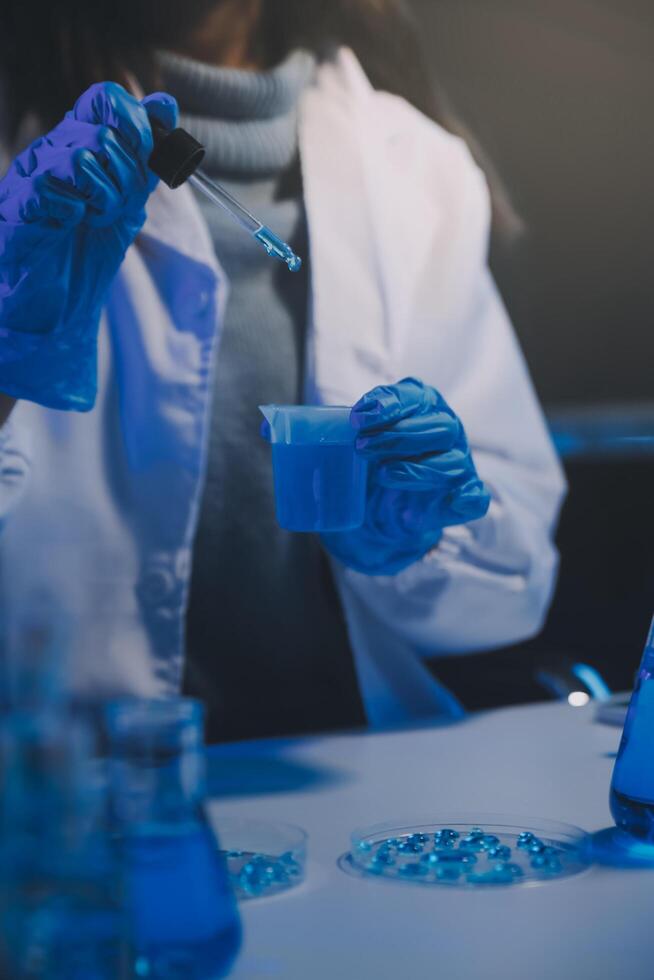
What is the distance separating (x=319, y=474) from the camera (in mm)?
1131

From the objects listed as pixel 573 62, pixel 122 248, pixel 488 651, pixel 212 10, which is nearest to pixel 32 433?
pixel 122 248

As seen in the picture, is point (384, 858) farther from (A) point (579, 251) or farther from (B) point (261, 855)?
(A) point (579, 251)

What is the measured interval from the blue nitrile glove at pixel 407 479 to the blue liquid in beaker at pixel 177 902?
1.91 feet

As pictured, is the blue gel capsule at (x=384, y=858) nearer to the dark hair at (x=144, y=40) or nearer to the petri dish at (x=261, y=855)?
the petri dish at (x=261, y=855)

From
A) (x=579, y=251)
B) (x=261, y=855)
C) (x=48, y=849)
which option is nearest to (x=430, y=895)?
(x=261, y=855)

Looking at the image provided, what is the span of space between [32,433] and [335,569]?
1.64 feet

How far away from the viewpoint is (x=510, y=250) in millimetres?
2145

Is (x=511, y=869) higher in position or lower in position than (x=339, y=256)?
lower

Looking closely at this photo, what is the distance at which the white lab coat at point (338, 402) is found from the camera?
62.1 inches

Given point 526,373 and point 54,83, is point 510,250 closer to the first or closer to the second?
point 526,373

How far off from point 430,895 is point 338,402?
94 centimetres

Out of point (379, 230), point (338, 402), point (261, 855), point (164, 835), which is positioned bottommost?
point (261, 855)

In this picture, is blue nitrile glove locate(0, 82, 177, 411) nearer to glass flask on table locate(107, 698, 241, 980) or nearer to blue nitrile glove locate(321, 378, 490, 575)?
blue nitrile glove locate(321, 378, 490, 575)

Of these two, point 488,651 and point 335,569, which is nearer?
point 335,569
